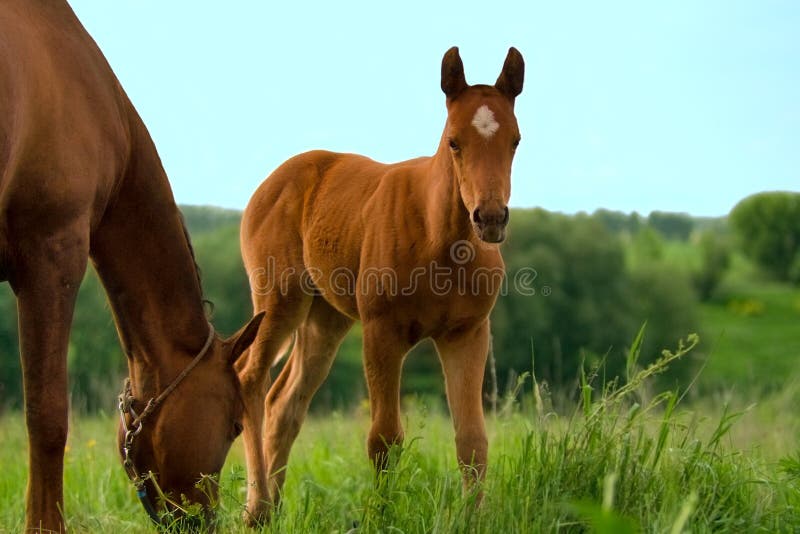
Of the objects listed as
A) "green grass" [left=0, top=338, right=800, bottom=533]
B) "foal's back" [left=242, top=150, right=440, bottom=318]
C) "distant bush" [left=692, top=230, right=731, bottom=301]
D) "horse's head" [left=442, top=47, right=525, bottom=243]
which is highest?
"horse's head" [left=442, top=47, right=525, bottom=243]

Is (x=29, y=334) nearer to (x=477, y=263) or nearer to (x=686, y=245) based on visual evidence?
(x=477, y=263)

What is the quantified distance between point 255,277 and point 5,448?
407 cm

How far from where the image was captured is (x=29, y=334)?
4641 millimetres

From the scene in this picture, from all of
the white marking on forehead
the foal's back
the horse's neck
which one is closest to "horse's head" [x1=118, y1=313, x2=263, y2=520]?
the horse's neck

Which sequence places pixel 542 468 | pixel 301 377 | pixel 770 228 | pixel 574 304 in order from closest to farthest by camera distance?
1. pixel 542 468
2. pixel 301 377
3. pixel 574 304
4. pixel 770 228

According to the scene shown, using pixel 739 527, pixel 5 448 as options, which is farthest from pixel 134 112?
pixel 5 448

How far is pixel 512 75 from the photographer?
5.26 metres

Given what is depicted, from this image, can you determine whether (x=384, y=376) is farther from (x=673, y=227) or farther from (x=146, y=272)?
(x=673, y=227)

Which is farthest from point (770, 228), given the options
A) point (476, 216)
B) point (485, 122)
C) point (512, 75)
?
point (476, 216)

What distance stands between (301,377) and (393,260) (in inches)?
71.5

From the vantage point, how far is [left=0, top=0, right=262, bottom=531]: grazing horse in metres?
4.63

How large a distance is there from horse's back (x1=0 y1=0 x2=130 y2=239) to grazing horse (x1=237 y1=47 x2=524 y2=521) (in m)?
1.47

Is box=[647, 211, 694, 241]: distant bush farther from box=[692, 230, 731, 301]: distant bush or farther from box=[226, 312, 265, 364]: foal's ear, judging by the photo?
box=[226, 312, 265, 364]: foal's ear

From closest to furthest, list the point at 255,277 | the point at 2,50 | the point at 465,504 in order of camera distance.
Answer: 1. the point at 465,504
2. the point at 2,50
3. the point at 255,277
